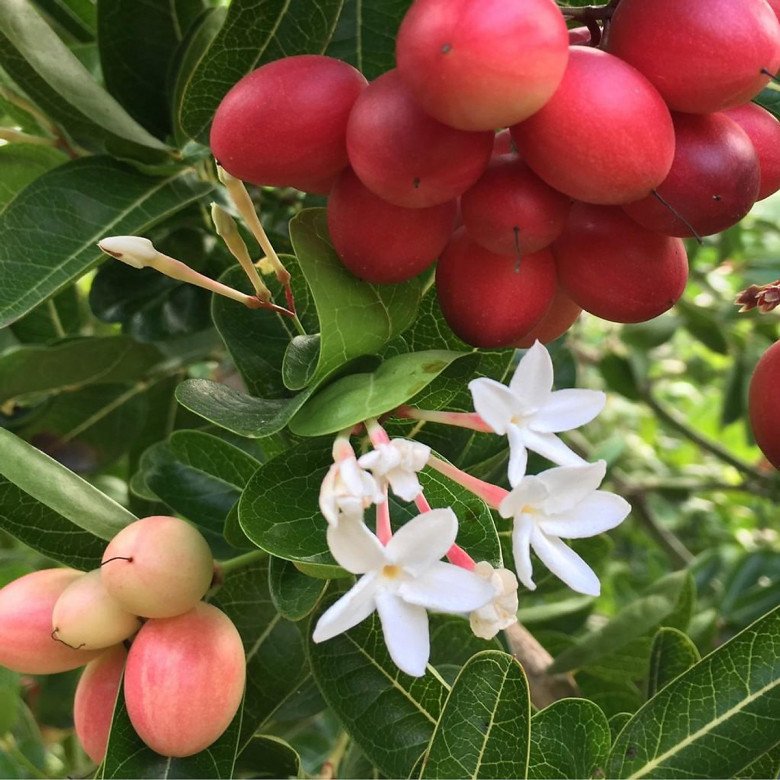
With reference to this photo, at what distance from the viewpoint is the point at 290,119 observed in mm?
665

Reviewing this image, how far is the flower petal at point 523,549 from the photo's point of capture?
63 cm

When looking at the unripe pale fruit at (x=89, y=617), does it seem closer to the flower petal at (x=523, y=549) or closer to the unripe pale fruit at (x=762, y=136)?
the flower petal at (x=523, y=549)

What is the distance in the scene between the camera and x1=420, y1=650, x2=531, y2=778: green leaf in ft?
2.56

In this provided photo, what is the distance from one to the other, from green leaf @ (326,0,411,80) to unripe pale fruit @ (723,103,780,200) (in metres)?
0.31

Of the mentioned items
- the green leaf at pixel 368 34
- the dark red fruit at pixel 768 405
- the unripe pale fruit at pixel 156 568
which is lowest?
the unripe pale fruit at pixel 156 568

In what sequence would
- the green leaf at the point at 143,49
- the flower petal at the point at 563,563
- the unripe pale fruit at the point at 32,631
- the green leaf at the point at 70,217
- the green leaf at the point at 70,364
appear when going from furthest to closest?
the green leaf at the point at 70,364 → the green leaf at the point at 143,49 → the green leaf at the point at 70,217 → the unripe pale fruit at the point at 32,631 → the flower petal at the point at 563,563

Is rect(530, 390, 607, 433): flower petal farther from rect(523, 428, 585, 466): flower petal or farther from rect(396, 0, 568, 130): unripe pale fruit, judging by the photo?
rect(396, 0, 568, 130): unripe pale fruit

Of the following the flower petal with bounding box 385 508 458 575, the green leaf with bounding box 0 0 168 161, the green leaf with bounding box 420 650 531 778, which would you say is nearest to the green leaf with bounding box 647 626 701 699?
the green leaf with bounding box 420 650 531 778

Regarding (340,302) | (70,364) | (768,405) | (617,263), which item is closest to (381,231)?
(340,302)

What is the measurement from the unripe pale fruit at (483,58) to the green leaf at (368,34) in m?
0.28

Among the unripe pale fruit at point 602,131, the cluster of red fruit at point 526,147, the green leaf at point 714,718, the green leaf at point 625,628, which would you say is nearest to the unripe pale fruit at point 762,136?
the cluster of red fruit at point 526,147

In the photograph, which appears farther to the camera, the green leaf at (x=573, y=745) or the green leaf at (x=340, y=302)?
the green leaf at (x=573, y=745)

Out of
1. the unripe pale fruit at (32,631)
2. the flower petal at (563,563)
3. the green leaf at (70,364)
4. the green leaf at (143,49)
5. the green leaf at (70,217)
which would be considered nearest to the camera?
the flower petal at (563,563)

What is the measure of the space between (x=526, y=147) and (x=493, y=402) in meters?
0.18
